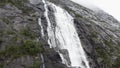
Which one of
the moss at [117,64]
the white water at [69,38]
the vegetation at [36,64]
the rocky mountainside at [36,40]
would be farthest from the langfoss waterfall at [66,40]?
the moss at [117,64]

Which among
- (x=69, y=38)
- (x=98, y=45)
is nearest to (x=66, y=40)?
(x=69, y=38)

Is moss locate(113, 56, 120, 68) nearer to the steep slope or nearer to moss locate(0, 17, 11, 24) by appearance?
the steep slope

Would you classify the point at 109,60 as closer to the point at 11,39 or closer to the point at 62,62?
the point at 62,62

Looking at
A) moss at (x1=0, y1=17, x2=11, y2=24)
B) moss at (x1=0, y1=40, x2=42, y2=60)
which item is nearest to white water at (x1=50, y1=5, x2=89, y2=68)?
moss at (x1=0, y1=40, x2=42, y2=60)

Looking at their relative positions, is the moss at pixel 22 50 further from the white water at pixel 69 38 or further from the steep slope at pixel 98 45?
the steep slope at pixel 98 45

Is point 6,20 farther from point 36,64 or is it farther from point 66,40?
point 66,40

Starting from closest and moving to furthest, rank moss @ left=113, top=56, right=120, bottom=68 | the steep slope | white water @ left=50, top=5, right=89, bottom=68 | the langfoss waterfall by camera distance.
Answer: the langfoss waterfall, white water @ left=50, top=5, right=89, bottom=68, the steep slope, moss @ left=113, top=56, right=120, bottom=68
